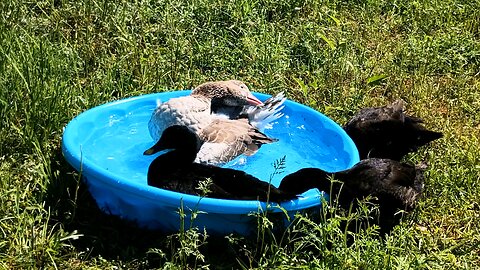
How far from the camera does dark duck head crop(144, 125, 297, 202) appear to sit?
167 inches

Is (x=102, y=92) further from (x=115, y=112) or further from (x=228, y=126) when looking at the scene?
(x=228, y=126)

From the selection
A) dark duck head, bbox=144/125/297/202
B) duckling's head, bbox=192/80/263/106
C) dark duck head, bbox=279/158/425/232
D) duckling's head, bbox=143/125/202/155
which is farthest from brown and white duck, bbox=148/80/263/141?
dark duck head, bbox=279/158/425/232

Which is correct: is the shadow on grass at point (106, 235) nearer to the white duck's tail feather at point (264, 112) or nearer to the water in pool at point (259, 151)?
the water in pool at point (259, 151)

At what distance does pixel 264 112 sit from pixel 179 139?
3.70 feet

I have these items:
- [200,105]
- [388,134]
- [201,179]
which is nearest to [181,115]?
[200,105]

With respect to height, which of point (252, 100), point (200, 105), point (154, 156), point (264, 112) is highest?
point (200, 105)

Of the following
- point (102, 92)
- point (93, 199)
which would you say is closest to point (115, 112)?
point (102, 92)

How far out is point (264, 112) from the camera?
5.54 meters

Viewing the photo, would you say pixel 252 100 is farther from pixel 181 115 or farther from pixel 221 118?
pixel 181 115

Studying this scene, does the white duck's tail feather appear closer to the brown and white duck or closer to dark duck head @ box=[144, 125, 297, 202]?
the brown and white duck

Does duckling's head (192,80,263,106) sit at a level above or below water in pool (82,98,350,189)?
above

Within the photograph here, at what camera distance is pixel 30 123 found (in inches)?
194

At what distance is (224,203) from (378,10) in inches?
173

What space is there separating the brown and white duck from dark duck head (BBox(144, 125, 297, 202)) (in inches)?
17.8
